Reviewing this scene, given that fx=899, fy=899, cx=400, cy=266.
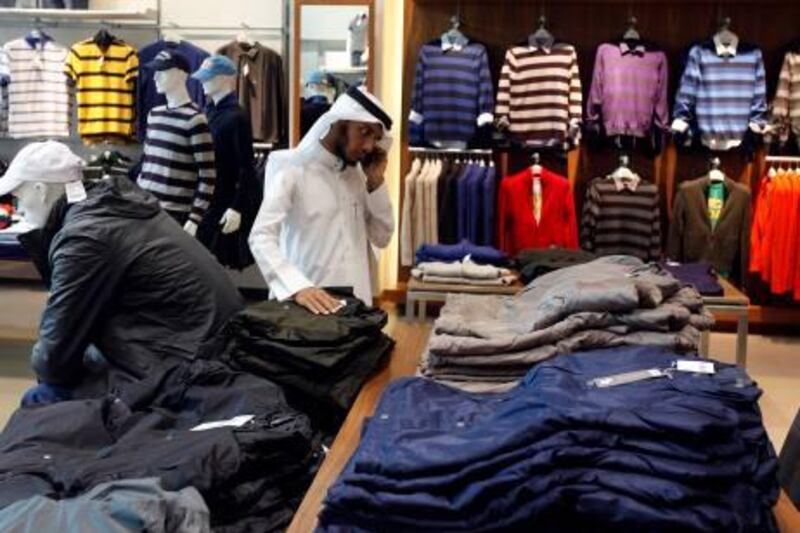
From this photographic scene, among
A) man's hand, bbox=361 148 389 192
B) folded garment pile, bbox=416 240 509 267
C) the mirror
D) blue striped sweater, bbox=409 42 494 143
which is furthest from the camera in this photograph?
the mirror

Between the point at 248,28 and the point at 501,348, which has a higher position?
the point at 248,28

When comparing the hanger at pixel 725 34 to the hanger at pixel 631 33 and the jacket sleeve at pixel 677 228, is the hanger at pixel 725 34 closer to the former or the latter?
the hanger at pixel 631 33

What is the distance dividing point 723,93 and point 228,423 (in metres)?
4.70

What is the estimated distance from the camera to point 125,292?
8.32 ft

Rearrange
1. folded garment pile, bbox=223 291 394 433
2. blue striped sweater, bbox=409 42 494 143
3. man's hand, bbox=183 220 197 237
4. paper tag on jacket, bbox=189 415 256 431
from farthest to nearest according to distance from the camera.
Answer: blue striped sweater, bbox=409 42 494 143, man's hand, bbox=183 220 197 237, folded garment pile, bbox=223 291 394 433, paper tag on jacket, bbox=189 415 256 431

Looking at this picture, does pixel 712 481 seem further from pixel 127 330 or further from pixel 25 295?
pixel 25 295

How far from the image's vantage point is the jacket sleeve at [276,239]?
2498mm

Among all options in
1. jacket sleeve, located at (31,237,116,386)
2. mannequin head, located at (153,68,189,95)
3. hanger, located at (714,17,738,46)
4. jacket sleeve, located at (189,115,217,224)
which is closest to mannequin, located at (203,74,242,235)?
jacket sleeve, located at (189,115,217,224)

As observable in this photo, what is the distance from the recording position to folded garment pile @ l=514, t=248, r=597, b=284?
351 cm

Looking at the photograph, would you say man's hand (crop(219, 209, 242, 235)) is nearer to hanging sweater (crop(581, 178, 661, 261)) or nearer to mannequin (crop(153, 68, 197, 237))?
mannequin (crop(153, 68, 197, 237))

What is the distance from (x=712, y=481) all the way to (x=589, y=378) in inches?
10.3

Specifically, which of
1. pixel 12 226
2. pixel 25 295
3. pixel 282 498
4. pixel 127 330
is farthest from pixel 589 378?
pixel 25 295

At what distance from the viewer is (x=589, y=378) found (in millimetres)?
1306

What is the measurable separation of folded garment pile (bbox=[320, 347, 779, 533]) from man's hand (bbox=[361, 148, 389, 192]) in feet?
6.36
